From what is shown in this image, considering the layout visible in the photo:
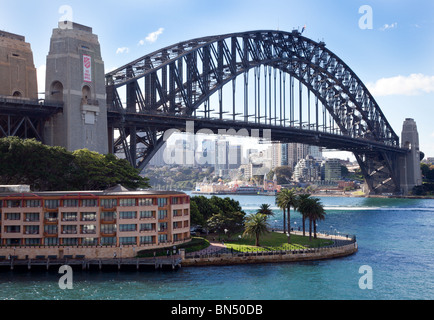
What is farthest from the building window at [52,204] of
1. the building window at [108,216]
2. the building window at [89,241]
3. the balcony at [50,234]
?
the building window at [108,216]

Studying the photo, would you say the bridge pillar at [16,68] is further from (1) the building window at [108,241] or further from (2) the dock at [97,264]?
(1) the building window at [108,241]

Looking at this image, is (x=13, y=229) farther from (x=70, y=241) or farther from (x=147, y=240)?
(x=147, y=240)

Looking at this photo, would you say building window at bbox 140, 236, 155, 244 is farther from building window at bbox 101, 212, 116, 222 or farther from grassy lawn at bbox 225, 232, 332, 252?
grassy lawn at bbox 225, 232, 332, 252

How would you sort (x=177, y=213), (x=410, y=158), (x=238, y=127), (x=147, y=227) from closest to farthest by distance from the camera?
(x=147, y=227)
(x=177, y=213)
(x=238, y=127)
(x=410, y=158)

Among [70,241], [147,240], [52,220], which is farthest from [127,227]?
[52,220]

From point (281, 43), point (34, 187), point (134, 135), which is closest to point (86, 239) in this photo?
point (34, 187)

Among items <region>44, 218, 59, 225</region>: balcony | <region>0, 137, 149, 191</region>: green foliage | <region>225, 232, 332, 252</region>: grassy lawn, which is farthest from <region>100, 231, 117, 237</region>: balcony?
<region>0, 137, 149, 191</region>: green foliage

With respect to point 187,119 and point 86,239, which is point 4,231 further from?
point 187,119
